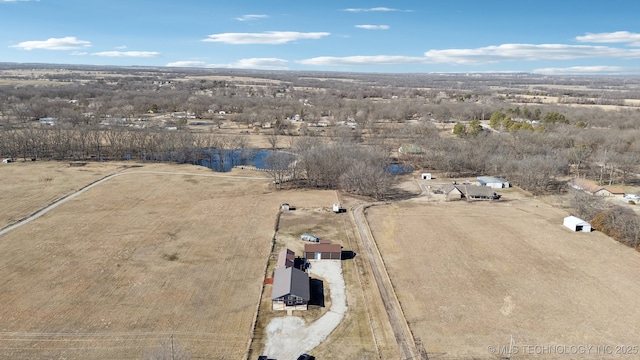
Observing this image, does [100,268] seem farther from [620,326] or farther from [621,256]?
[621,256]

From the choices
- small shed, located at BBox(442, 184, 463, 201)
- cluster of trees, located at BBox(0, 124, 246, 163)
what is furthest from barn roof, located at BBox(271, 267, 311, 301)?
cluster of trees, located at BBox(0, 124, 246, 163)

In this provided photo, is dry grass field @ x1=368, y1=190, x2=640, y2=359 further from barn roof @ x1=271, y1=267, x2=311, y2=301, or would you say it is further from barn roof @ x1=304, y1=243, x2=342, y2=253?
barn roof @ x1=271, y1=267, x2=311, y2=301

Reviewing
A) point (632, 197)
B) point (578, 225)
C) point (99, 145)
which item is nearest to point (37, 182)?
point (99, 145)

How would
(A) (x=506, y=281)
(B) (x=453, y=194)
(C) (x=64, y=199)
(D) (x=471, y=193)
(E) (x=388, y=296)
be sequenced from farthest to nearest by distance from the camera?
(B) (x=453, y=194)
(D) (x=471, y=193)
(C) (x=64, y=199)
(A) (x=506, y=281)
(E) (x=388, y=296)

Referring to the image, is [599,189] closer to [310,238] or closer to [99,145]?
[310,238]

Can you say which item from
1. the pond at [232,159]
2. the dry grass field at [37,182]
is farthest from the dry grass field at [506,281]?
the dry grass field at [37,182]

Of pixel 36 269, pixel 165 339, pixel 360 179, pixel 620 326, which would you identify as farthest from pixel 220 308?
pixel 360 179

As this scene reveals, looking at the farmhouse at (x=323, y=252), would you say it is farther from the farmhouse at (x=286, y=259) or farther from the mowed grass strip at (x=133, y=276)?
the mowed grass strip at (x=133, y=276)
